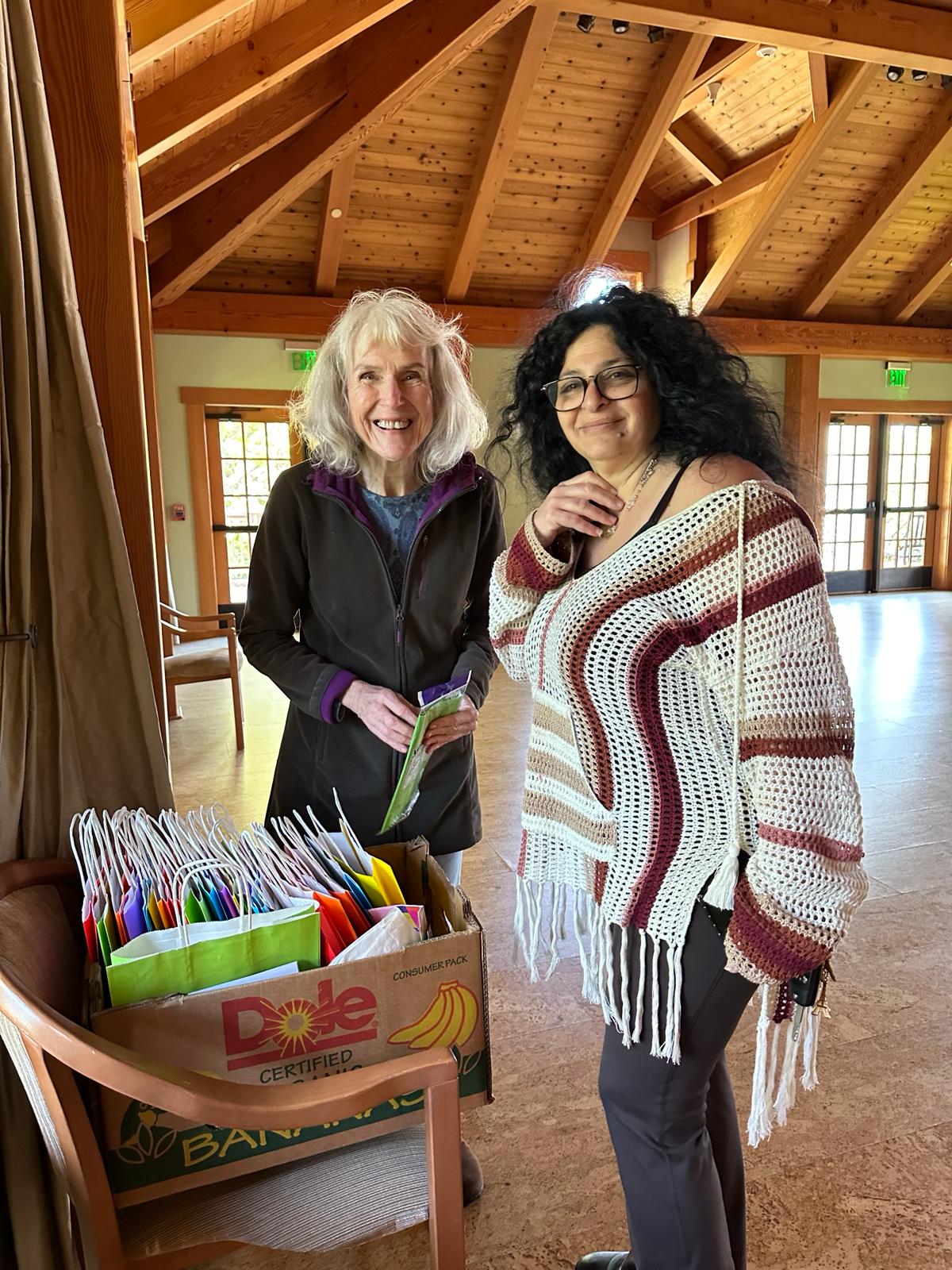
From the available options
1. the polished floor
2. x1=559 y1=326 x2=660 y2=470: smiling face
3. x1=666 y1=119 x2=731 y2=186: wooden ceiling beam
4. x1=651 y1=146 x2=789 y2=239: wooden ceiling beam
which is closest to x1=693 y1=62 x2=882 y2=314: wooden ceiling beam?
x1=651 y1=146 x2=789 y2=239: wooden ceiling beam

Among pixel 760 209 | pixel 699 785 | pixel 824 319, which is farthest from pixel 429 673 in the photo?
pixel 824 319

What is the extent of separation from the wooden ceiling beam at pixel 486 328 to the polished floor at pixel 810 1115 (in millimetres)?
4916

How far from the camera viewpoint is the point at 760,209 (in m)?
8.20

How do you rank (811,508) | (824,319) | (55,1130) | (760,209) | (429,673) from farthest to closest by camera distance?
(824,319) → (760,209) → (429,673) → (811,508) → (55,1130)

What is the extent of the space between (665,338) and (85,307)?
94 cm

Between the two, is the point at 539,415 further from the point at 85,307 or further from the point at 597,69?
the point at 597,69

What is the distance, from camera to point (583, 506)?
1.21 metres

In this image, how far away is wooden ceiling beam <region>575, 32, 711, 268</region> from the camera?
6637 millimetres

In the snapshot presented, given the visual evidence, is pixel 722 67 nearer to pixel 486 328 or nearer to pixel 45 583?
pixel 486 328

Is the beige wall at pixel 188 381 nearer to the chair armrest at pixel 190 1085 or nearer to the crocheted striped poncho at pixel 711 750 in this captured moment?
the crocheted striped poncho at pixel 711 750

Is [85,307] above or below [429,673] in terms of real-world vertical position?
above

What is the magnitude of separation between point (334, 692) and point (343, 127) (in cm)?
489

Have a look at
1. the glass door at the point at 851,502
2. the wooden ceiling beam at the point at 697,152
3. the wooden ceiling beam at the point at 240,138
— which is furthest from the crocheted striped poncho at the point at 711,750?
the glass door at the point at 851,502

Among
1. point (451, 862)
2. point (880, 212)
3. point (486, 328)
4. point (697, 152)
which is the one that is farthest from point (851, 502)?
point (451, 862)
